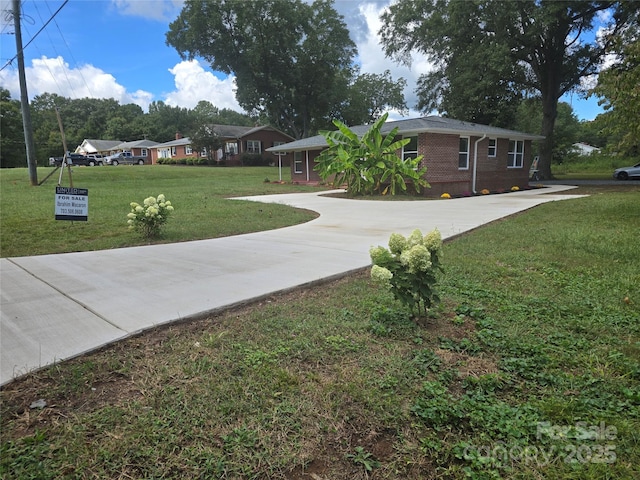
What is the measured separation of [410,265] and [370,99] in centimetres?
4928

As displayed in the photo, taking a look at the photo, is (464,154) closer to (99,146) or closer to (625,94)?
(625,94)

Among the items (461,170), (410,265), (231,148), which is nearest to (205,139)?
(231,148)

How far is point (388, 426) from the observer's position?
2031 millimetres

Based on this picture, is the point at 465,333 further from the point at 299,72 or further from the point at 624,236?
the point at 299,72

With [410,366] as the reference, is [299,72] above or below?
above

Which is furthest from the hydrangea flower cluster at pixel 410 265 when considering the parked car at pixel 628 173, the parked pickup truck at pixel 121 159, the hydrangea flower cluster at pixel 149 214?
the parked pickup truck at pixel 121 159

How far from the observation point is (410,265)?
2.91 metres

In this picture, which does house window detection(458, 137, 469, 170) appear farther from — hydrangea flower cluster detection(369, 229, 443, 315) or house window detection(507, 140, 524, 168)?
hydrangea flower cluster detection(369, 229, 443, 315)

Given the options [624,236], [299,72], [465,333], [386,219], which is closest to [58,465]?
[465,333]

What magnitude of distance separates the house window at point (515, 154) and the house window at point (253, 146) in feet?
90.4

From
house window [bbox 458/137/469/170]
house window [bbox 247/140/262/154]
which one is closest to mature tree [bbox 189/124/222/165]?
house window [bbox 247/140/262/154]

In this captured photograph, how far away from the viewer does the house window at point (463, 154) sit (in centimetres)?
1780

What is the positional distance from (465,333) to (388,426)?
133cm

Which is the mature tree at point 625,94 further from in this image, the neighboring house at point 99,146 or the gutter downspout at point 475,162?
the neighboring house at point 99,146
